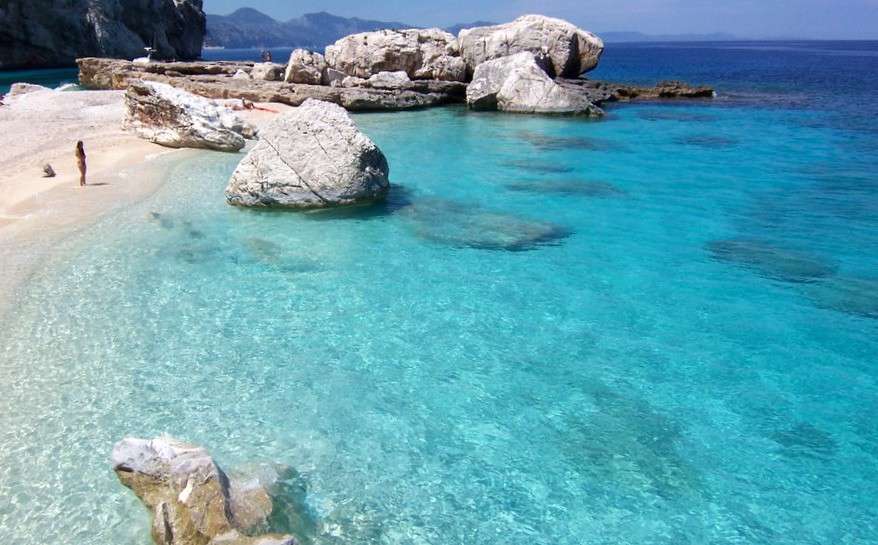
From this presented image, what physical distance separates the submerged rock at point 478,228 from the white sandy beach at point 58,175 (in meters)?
6.40

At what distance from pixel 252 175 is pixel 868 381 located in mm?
Result: 11492

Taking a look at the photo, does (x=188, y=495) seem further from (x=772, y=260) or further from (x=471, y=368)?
(x=772, y=260)

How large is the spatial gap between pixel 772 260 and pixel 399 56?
88.2ft

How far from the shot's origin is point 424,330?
888 centimetres

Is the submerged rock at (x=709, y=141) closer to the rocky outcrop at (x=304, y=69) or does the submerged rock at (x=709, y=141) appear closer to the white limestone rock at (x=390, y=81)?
the white limestone rock at (x=390, y=81)

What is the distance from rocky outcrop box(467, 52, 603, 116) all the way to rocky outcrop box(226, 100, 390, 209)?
18.3 meters

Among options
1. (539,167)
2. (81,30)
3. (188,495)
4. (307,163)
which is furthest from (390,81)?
(81,30)

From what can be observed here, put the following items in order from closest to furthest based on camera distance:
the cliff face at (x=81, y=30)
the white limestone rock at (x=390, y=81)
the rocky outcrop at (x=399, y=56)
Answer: the white limestone rock at (x=390, y=81)
the rocky outcrop at (x=399, y=56)
the cliff face at (x=81, y=30)

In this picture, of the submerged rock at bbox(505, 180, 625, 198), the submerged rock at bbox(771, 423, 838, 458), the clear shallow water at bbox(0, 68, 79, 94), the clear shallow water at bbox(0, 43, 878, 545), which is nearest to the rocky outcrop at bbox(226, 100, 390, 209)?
the clear shallow water at bbox(0, 43, 878, 545)

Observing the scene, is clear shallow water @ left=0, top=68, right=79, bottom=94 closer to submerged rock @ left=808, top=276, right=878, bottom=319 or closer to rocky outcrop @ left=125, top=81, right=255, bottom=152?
rocky outcrop @ left=125, top=81, right=255, bottom=152

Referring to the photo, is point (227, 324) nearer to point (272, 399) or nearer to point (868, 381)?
point (272, 399)

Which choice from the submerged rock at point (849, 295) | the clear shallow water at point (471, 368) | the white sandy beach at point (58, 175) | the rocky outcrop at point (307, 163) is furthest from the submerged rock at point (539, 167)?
the white sandy beach at point (58, 175)

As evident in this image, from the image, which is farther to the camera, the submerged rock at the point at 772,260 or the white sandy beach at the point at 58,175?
the white sandy beach at the point at 58,175

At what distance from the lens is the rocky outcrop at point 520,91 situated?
30.2 meters
